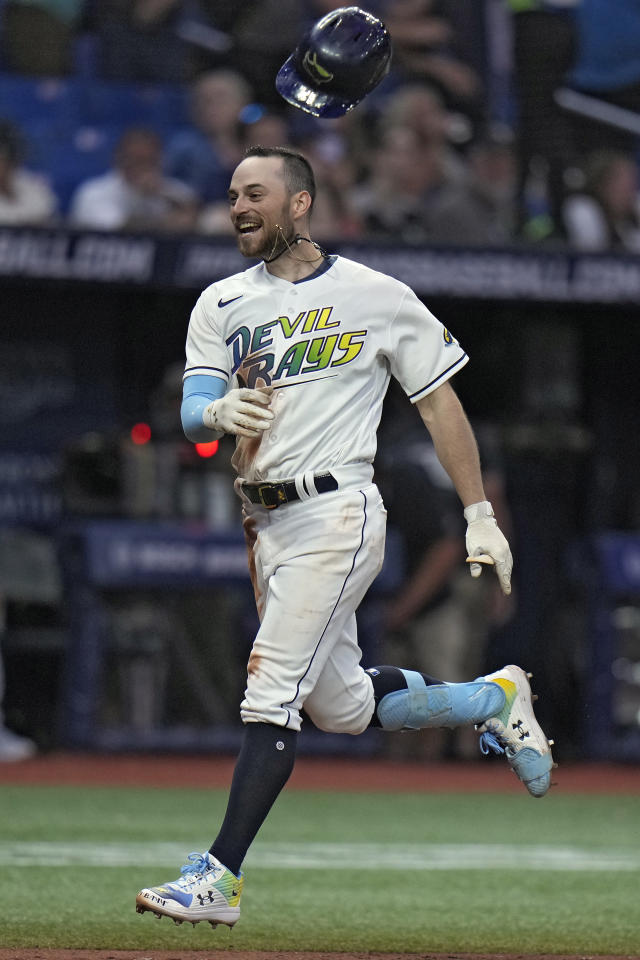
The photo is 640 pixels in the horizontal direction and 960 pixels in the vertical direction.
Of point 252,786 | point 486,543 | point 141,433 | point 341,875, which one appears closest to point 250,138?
point 141,433

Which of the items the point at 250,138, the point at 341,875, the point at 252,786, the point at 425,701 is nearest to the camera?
the point at 252,786

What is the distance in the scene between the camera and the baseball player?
13.6ft

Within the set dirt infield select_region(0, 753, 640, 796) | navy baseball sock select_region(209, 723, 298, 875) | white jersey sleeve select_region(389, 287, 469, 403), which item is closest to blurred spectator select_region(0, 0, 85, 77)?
dirt infield select_region(0, 753, 640, 796)

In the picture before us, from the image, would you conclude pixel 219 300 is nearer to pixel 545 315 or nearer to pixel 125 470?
pixel 125 470

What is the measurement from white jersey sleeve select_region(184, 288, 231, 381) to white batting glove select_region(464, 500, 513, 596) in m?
0.71

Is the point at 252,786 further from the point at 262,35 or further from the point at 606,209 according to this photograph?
the point at 262,35

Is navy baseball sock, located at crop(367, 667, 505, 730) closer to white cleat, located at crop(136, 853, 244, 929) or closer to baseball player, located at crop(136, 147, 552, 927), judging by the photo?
baseball player, located at crop(136, 147, 552, 927)

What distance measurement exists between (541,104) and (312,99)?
688 centimetres

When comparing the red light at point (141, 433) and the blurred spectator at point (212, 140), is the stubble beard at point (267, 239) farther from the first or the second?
the blurred spectator at point (212, 140)

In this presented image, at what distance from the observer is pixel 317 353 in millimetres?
4254

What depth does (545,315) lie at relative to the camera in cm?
1097

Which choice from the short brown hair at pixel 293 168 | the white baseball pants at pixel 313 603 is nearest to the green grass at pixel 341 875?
the white baseball pants at pixel 313 603

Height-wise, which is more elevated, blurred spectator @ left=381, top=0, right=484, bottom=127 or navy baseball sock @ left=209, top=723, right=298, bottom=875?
blurred spectator @ left=381, top=0, right=484, bottom=127

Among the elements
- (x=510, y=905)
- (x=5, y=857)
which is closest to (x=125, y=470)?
(x=5, y=857)
